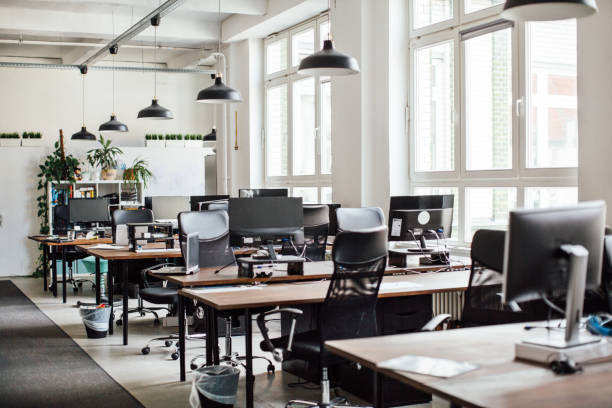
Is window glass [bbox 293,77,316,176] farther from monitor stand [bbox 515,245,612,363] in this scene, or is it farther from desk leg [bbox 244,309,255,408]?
monitor stand [bbox 515,245,612,363]

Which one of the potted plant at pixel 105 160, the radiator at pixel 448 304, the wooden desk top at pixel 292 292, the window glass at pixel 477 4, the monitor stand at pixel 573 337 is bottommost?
the radiator at pixel 448 304

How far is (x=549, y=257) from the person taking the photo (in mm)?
2625

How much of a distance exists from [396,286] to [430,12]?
4230mm

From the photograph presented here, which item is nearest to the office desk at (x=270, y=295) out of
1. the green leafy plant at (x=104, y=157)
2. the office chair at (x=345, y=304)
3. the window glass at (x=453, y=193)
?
the office chair at (x=345, y=304)

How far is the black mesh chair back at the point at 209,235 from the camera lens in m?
5.88

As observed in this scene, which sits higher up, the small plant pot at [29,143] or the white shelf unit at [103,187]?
the small plant pot at [29,143]

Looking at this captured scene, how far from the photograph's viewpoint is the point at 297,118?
1064 cm

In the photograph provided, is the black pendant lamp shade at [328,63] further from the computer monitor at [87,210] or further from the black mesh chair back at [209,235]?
the computer monitor at [87,210]

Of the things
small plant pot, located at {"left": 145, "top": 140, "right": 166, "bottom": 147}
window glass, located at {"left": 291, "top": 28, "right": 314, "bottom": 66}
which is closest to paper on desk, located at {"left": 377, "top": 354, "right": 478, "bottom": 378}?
window glass, located at {"left": 291, "top": 28, "right": 314, "bottom": 66}

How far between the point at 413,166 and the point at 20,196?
7255mm

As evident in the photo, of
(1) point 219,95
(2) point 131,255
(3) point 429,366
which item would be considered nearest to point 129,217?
(2) point 131,255

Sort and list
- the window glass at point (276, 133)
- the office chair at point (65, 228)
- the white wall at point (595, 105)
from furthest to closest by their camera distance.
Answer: the window glass at point (276, 133)
the office chair at point (65, 228)
the white wall at point (595, 105)

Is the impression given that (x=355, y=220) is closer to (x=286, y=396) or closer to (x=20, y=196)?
(x=286, y=396)

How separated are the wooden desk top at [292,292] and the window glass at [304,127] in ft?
17.9
